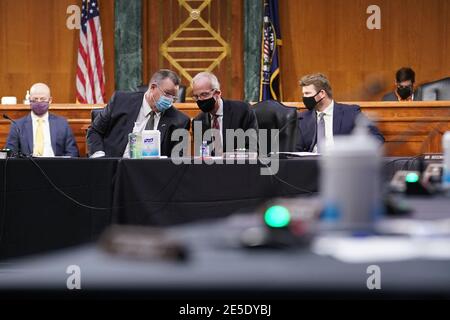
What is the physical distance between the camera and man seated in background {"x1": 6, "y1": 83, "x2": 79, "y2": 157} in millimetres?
5590

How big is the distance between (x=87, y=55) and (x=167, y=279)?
7.67 meters

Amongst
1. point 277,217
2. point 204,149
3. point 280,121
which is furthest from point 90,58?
point 277,217

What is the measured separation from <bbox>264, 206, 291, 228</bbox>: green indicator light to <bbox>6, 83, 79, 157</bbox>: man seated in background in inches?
176

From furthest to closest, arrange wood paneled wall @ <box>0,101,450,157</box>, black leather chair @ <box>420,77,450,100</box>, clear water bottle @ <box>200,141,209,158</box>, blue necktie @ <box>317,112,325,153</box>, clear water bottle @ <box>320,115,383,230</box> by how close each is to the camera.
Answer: black leather chair @ <box>420,77,450,100</box> → wood paneled wall @ <box>0,101,450,157</box> → blue necktie @ <box>317,112,325,153</box> → clear water bottle @ <box>200,141,209,158</box> → clear water bottle @ <box>320,115,383,230</box>

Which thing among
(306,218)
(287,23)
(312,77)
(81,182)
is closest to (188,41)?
(287,23)

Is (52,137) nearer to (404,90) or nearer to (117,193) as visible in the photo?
(117,193)

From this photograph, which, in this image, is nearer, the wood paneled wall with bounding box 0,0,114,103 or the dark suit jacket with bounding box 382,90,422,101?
the dark suit jacket with bounding box 382,90,422,101

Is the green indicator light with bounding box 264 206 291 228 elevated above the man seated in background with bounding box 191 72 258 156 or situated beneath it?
situated beneath

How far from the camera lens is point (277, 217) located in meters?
1.27

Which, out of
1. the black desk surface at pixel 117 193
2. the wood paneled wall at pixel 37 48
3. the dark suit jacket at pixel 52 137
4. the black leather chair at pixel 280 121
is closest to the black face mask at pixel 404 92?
the black leather chair at pixel 280 121

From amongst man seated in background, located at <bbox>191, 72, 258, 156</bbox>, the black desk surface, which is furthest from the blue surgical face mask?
the black desk surface

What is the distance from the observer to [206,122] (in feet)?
16.6

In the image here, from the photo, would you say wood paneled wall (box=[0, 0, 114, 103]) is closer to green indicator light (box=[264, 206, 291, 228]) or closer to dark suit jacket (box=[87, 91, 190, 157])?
dark suit jacket (box=[87, 91, 190, 157])
